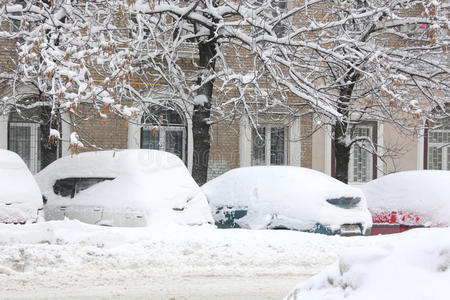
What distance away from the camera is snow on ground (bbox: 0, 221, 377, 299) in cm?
639

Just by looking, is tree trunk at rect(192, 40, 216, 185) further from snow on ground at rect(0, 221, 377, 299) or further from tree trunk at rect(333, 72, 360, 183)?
snow on ground at rect(0, 221, 377, 299)

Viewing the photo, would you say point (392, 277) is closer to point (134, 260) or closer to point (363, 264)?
point (363, 264)

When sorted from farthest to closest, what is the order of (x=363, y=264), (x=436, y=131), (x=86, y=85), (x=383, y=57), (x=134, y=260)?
(x=436, y=131) → (x=383, y=57) → (x=86, y=85) → (x=134, y=260) → (x=363, y=264)

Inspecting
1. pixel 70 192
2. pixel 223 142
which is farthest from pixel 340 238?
pixel 223 142

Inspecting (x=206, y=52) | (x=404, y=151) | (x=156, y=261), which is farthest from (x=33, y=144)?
(x=404, y=151)

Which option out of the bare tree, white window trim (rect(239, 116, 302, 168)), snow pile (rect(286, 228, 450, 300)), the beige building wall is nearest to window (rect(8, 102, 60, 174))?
the bare tree

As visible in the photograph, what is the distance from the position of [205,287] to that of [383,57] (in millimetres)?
6855

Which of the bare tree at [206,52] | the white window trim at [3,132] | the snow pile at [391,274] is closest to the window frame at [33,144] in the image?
the white window trim at [3,132]

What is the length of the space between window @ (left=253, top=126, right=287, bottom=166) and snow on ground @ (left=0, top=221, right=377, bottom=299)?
10.1m

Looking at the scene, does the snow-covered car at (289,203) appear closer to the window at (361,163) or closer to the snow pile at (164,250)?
the snow pile at (164,250)

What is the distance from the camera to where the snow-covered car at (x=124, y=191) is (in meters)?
9.24

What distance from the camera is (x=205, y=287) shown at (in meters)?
6.57

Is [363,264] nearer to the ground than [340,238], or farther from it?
farther from it

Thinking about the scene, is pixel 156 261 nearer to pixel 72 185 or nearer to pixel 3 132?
pixel 72 185
